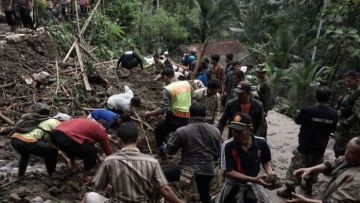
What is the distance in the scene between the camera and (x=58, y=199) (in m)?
6.08

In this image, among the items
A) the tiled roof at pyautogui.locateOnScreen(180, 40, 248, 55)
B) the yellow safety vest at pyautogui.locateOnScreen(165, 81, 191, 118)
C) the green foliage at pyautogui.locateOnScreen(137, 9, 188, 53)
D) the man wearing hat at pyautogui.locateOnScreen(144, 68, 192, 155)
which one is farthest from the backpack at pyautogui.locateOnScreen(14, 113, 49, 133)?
the tiled roof at pyautogui.locateOnScreen(180, 40, 248, 55)

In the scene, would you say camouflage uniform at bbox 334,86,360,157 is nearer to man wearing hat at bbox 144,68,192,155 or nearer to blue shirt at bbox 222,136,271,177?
man wearing hat at bbox 144,68,192,155

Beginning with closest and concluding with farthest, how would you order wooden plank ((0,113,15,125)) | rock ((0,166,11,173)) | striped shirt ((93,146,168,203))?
striped shirt ((93,146,168,203)) < rock ((0,166,11,173)) < wooden plank ((0,113,15,125))

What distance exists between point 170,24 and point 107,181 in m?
25.9

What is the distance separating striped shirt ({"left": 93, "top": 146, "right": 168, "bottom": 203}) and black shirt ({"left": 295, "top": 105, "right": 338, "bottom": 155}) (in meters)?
2.73

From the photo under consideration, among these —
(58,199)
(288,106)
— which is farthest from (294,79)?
(58,199)

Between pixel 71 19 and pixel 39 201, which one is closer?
pixel 39 201

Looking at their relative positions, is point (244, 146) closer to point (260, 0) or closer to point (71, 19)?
point (71, 19)

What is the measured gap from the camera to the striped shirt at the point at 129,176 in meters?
3.69

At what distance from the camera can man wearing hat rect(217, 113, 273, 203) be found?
4.04 m

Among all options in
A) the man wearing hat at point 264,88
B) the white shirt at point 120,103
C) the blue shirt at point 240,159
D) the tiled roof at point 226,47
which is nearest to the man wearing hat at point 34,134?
the white shirt at point 120,103

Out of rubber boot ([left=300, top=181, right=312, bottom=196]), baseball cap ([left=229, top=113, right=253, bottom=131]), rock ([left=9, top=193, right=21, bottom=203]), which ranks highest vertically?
→ baseball cap ([left=229, top=113, right=253, bottom=131])

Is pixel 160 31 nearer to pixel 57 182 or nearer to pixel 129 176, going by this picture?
pixel 57 182

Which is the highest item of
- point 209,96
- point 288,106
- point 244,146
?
point 244,146
